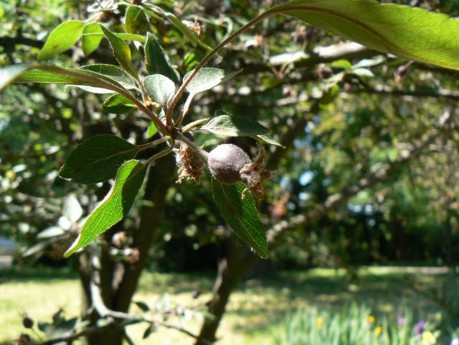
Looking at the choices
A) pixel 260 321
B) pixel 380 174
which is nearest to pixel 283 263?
pixel 260 321

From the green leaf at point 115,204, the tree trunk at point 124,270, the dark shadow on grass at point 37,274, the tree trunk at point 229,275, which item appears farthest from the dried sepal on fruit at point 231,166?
the dark shadow on grass at point 37,274

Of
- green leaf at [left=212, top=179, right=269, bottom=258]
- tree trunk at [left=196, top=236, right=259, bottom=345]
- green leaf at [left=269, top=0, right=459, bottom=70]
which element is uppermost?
green leaf at [left=269, top=0, right=459, bottom=70]

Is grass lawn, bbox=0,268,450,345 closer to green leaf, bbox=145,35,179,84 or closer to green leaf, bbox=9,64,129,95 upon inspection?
green leaf, bbox=145,35,179,84

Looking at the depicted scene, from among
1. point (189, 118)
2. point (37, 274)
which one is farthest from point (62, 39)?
point (37, 274)

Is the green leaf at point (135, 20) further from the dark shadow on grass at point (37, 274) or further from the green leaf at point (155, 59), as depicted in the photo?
the dark shadow on grass at point (37, 274)

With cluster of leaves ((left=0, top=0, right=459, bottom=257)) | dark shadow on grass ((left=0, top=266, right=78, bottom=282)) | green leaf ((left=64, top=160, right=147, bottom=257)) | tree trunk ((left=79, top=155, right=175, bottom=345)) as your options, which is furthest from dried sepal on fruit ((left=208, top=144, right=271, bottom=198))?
dark shadow on grass ((left=0, top=266, right=78, bottom=282))

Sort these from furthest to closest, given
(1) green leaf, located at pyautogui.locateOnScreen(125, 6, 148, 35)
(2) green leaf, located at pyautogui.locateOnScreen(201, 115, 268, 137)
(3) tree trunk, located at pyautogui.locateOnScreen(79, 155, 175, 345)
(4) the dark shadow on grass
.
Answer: (4) the dark shadow on grass < (3) tree trunk, located at pyautogui.locateOnScreen(79, 155, 175, 345) < (1) green leaf, located at pyautogui.locateOnScreen(125, 6, 148, 35) < (2) green leaf, located at pyautogui.locateOnScreen(201, 115, 268, 137)

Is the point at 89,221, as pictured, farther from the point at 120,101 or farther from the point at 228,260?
the point at 228,260
